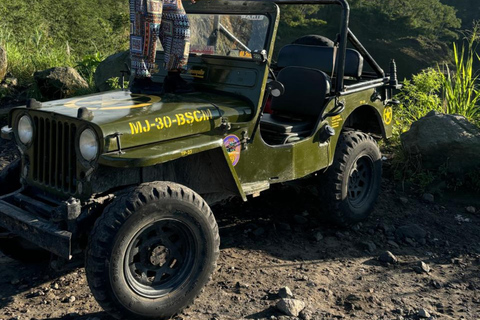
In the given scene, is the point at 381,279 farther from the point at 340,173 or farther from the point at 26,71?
the point at 26,71

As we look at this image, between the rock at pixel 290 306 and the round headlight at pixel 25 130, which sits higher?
the round headlight at pixel 25 130

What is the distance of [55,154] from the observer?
3.62 meters

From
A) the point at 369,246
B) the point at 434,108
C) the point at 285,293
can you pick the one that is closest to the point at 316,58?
the point at 369,246

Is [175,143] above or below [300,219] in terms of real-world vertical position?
above

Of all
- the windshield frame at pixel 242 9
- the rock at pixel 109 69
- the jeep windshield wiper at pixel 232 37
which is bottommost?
the rock at pixel 109 69

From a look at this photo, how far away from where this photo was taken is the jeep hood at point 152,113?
133 inches

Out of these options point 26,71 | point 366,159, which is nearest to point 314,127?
point 366,159

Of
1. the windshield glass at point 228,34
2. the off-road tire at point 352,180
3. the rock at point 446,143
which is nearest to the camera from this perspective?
the windshield glass at point 228,34

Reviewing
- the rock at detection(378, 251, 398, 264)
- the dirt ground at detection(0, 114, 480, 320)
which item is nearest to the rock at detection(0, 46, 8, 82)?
the dirt ground at detection(0, 114, 480, 320)

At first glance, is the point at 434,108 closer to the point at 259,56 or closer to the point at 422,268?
the point at 422,268

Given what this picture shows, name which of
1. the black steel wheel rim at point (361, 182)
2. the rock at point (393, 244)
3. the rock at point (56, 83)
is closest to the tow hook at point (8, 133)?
the black steel wheel rim at point (361, 182)

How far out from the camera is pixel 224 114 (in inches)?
154

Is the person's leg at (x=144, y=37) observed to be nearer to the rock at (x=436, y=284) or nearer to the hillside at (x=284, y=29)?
the rock at (x=436, y=284)

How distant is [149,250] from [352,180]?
233 cm
